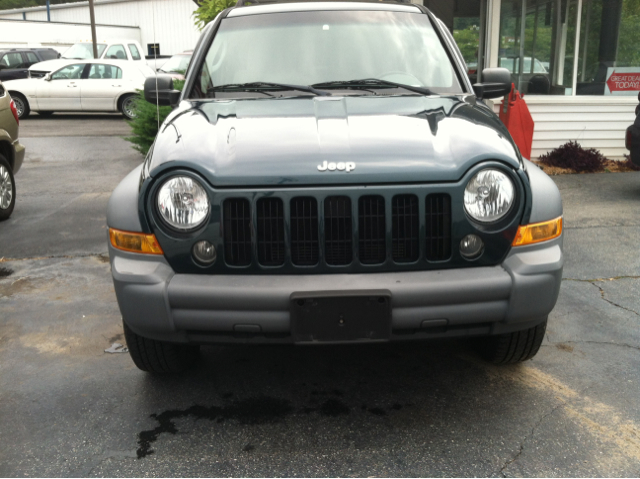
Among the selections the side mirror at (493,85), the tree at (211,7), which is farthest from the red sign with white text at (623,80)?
the side mirror at (493,85)

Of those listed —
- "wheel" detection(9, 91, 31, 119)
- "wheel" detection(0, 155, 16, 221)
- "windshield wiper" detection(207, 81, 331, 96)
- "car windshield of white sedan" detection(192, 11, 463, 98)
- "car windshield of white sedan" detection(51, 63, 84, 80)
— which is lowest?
"wheel" detection(9, 91, 31, 119)

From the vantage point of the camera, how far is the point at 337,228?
9.28ft

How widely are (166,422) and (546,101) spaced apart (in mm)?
8641

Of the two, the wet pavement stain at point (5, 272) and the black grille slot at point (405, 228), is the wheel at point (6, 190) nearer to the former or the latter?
the wet pavement stain at point (5, 272)

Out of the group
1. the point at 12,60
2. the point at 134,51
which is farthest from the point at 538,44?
the point at 12,60

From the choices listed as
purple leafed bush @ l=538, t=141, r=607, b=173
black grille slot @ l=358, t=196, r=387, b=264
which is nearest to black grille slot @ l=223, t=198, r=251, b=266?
black grille slot @ l=358, t=196, r=387, b=264

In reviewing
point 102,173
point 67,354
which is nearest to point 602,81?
point 102,173

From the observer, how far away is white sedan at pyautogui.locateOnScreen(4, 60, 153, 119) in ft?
57.7

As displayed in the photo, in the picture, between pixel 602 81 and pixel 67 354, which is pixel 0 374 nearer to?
pixel 67 354

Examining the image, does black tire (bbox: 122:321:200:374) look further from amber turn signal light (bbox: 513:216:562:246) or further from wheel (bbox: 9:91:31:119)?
wheel (bbox: 9:91:31:119)

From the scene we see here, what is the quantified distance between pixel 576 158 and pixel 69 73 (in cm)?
1324

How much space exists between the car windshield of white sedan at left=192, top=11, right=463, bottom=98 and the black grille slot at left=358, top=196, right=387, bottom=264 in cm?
117

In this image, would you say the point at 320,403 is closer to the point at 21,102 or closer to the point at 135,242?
the point at 135,242

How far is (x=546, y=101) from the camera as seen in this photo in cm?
1018
